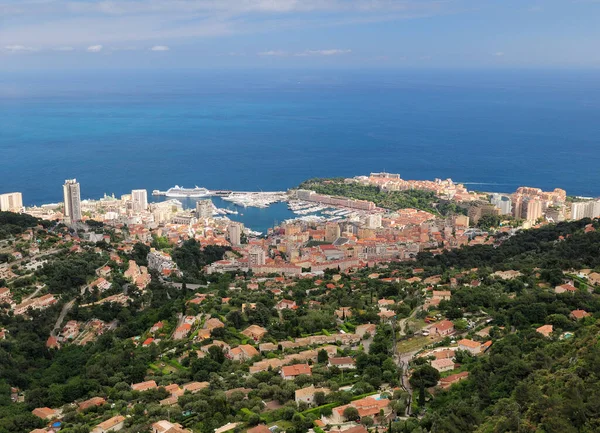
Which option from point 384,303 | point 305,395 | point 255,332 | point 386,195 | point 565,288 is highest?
point 565,288

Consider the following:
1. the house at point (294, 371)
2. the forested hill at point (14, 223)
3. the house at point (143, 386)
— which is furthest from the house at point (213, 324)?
the forested hill at point (14, 223)

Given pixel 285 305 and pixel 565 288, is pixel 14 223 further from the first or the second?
pixel 565 288

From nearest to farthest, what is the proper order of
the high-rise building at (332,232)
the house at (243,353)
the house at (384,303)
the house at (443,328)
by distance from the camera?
the house at (243,353) → the house at (443,328) → the house at (384,303) → the high-rise building at (332,232)

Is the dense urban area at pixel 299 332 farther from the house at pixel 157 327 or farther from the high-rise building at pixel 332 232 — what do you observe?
the high-rise building at pixel 332 232

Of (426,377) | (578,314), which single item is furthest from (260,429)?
(578,314)

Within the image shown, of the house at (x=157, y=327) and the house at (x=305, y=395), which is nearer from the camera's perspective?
the house at (x=305, y=395)

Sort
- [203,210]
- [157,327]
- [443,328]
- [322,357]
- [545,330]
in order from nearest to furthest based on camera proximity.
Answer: [545,330]
[322,357]
[443,328]
[157,327]
[203,210]

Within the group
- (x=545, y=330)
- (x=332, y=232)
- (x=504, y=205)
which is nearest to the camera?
(x=545, y=330)

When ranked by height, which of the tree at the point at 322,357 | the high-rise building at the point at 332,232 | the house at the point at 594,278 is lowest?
the high-rise building at the point at 332,232

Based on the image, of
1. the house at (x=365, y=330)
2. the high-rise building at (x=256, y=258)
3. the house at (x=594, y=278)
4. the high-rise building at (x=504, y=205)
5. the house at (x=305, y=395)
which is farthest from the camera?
the high-rise building at (x=504, y=205)
